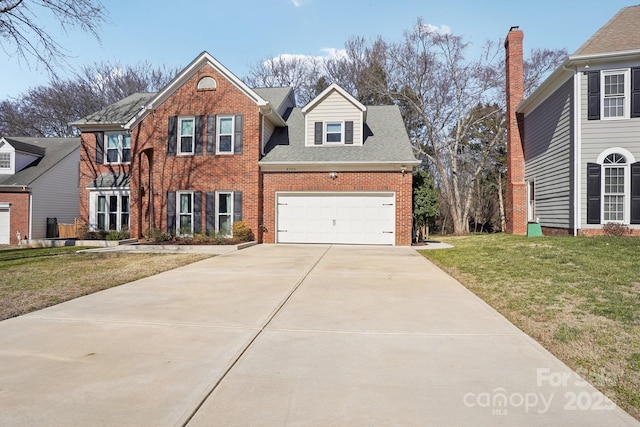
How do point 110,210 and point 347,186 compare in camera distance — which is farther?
point 110,210

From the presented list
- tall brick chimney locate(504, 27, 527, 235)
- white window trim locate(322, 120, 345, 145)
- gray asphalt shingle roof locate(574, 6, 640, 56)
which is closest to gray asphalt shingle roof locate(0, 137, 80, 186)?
white window trim locate(322, 120, 345, 145)

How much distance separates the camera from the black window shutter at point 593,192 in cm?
1250

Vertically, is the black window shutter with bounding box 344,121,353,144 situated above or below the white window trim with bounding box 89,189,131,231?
above

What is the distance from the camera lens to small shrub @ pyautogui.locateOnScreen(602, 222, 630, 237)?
12.0 metres

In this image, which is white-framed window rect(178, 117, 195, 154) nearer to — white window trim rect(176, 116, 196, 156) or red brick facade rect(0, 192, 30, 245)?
white window trim rect(176, 116, 196, 156)

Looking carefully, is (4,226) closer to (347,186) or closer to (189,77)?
(189,77)

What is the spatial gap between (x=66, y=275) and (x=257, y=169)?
8273 mm

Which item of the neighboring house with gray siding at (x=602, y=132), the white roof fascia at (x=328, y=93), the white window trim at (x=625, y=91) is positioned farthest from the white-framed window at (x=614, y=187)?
the white roof fascia at (x=328, y=93)

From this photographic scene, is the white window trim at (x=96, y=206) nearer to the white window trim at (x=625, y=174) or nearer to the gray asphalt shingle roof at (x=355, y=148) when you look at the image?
the gray asphalt shingle roof at (x=355, y=148)

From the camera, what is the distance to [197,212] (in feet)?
50.0

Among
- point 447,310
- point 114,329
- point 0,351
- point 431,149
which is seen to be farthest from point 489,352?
point 431,149

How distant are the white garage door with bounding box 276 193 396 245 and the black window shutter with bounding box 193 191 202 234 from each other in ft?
10.8

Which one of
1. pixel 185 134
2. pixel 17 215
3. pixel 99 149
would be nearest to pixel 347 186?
pixel 185 134

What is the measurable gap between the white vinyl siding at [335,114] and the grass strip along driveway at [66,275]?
26.4 ft
